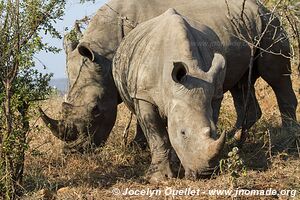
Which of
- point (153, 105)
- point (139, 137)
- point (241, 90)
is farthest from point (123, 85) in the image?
point (241, 90)

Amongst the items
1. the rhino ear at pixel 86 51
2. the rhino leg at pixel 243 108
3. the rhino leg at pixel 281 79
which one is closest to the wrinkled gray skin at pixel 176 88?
the rhino ear at pixel 86 51

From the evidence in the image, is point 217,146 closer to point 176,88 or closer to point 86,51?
point 176,88

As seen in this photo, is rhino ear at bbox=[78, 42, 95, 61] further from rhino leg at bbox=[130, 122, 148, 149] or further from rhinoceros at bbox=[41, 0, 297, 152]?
rhino leg at bbox=[130, 122, 148, 149]

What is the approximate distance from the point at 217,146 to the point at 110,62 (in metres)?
2.96

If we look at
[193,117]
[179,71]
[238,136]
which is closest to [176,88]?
[179,71]

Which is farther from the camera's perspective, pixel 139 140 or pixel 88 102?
pixel 139 140

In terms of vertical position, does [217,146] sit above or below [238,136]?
above

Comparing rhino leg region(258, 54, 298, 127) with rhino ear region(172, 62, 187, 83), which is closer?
rhino ear region(172, 62, 187, 83)

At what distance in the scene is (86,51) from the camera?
27.6ft

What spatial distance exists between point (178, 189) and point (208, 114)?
0.78 m

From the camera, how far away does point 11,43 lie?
625 centimetres

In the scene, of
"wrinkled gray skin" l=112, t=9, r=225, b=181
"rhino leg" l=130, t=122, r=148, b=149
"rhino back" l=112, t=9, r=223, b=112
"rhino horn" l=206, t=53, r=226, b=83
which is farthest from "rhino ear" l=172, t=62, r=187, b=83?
"rhino leg" l=130, t=122, r=148, b=149

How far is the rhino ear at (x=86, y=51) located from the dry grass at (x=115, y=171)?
1151 millimetres

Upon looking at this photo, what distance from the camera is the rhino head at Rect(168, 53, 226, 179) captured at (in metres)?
6.28
